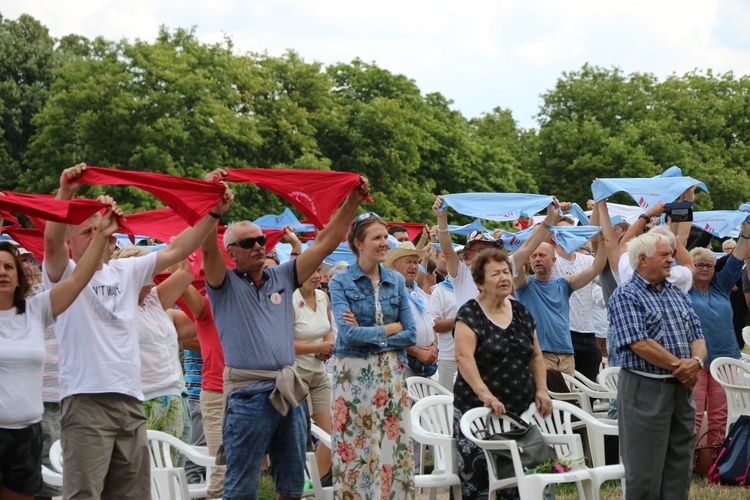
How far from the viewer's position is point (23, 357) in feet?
17.1

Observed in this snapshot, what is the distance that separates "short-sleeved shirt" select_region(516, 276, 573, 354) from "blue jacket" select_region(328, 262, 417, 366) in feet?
7.40

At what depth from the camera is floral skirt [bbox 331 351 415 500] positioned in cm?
628

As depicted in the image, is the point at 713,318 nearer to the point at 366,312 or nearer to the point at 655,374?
the point at 655,374

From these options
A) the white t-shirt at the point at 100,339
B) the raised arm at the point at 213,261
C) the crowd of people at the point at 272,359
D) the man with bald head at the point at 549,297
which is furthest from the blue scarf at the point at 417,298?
the white t-shirt at the point at 100,339

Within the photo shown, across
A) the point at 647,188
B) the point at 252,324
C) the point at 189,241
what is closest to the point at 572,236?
the point at 647,188

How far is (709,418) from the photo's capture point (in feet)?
29.0

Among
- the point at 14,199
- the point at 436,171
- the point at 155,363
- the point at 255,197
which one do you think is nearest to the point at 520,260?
the point at 155,363

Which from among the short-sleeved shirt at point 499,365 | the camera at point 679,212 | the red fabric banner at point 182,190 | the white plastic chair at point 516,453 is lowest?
the white plastic chair at point 516,453

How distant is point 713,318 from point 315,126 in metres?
26.3

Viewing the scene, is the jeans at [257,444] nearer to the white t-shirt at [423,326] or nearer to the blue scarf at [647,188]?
the white t-shirt at [423,326]

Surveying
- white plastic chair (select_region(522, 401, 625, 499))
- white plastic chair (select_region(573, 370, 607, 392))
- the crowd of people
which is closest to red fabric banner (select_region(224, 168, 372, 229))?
the crowd of people

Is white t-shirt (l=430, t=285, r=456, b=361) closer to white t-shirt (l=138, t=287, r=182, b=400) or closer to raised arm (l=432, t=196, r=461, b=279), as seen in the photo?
raised arm (l=432, t=196, r=461, b=279)

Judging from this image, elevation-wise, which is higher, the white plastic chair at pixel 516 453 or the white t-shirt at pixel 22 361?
the white t-shirt at pixel 22 361

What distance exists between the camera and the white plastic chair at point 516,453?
5.85 m
